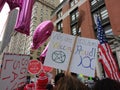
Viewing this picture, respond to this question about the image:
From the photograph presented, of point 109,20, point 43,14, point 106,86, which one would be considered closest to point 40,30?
point 106,86

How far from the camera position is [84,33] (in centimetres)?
1650

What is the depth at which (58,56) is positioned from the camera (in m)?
2.82

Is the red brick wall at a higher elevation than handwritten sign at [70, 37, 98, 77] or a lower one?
higher

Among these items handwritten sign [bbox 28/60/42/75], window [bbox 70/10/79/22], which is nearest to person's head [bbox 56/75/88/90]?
handwritten sign [bbox 28/60/42/75]

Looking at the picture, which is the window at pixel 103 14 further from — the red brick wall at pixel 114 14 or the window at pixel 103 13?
the red brick wall at pixel 114 14

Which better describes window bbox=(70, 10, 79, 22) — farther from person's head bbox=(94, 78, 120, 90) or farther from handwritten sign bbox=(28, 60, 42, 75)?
person's head bbox=(94, 78, 120, 90)

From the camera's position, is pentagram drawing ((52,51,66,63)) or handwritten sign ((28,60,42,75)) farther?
handwritten sign ((28,60,42,75))

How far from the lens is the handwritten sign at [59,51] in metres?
2.78

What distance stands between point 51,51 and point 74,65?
0.49 m

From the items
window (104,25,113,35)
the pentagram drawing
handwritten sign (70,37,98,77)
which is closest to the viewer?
handwritten sign (70,37,98,77)

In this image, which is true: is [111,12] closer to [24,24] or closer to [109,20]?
[109,20]

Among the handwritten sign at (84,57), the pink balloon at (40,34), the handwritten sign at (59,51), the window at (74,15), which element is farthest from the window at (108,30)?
the handwritten sign at (59,51)

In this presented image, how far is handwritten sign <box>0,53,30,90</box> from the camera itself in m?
2.70

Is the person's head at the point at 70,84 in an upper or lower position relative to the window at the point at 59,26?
lower
